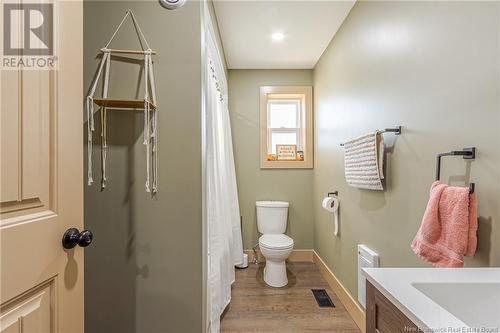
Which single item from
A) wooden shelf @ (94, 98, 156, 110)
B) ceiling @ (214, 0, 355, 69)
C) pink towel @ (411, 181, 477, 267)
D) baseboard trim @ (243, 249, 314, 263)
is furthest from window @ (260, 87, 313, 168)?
pink towel @ (411, 181, 477, 267)

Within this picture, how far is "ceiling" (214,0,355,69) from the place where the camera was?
76.9 inches

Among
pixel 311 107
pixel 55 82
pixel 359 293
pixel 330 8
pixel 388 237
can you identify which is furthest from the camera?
pixel 311 107

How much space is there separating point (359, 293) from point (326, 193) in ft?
3.45

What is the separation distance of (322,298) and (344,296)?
215 mm

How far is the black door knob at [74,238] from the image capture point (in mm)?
748

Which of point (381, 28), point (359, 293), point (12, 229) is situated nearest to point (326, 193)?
point (359, 293)

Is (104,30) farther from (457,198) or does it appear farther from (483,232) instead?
(483,232)

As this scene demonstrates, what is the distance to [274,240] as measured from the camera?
2.55 meters

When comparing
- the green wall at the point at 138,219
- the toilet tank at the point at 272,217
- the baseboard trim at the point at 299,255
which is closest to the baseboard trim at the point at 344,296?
the baseboard trim at the point at 299,255

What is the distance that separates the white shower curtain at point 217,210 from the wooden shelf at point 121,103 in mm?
401

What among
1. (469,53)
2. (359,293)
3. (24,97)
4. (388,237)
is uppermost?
(469,53)

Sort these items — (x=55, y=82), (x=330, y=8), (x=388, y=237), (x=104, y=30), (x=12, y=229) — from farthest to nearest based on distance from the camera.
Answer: (x=330, y=8) → (x=388, y=237) → (x=104, y=30) → (x=55, y=82) → (x=12, y=229)

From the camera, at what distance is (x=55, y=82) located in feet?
2.38

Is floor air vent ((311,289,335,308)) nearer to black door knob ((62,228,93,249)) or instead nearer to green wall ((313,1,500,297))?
green wall ((313,1,500,297))
